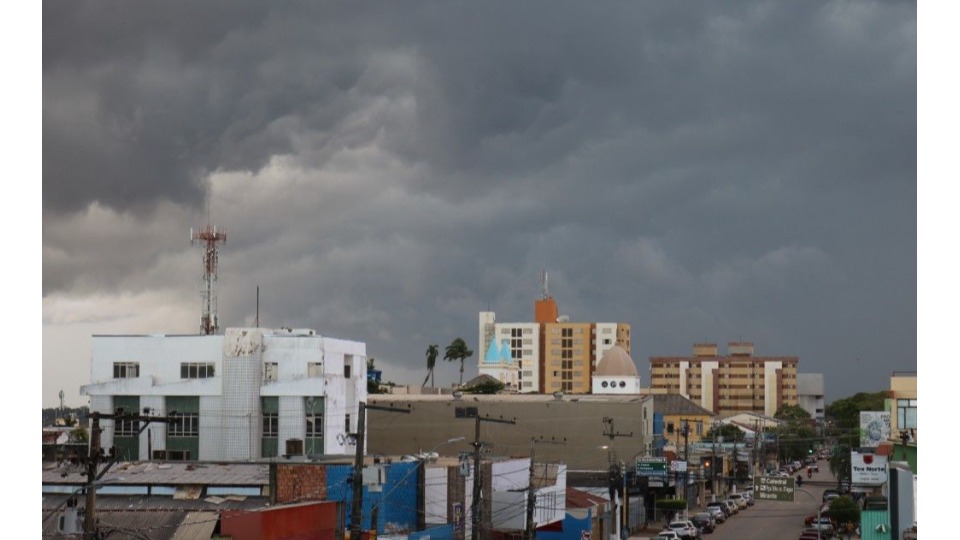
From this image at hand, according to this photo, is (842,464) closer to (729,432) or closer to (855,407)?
(855,407)

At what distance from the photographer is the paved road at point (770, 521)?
72.3 meters

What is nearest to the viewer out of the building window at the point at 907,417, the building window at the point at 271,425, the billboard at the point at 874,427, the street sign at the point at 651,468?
the building window at the point at 907,417

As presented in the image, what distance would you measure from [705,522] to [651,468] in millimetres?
5161

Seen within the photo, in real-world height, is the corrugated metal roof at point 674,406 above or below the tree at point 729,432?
above

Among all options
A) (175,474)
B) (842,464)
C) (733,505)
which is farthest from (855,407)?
(175,474)

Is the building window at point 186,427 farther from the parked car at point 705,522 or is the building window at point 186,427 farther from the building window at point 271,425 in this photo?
the parked car at point 705,522

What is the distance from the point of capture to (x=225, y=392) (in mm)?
71438

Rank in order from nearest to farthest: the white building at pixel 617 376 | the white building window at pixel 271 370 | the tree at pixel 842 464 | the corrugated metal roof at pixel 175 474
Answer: the corrugated metal roof at pixel 175 474
the white building window at pixel 271 370
the tree at pixel 842 464
the white building at pixel 617 376

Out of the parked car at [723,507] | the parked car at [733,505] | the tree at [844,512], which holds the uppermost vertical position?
the tree at [844,512]

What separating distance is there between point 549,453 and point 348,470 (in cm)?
4712

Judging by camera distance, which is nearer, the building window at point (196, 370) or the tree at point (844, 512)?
the tree at point (844, 512)

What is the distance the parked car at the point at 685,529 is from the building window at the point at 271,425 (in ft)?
75.2

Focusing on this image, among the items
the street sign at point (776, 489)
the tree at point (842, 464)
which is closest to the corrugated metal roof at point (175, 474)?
the street sign at point (776, 489)

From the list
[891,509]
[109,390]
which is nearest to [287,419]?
[109,390]
